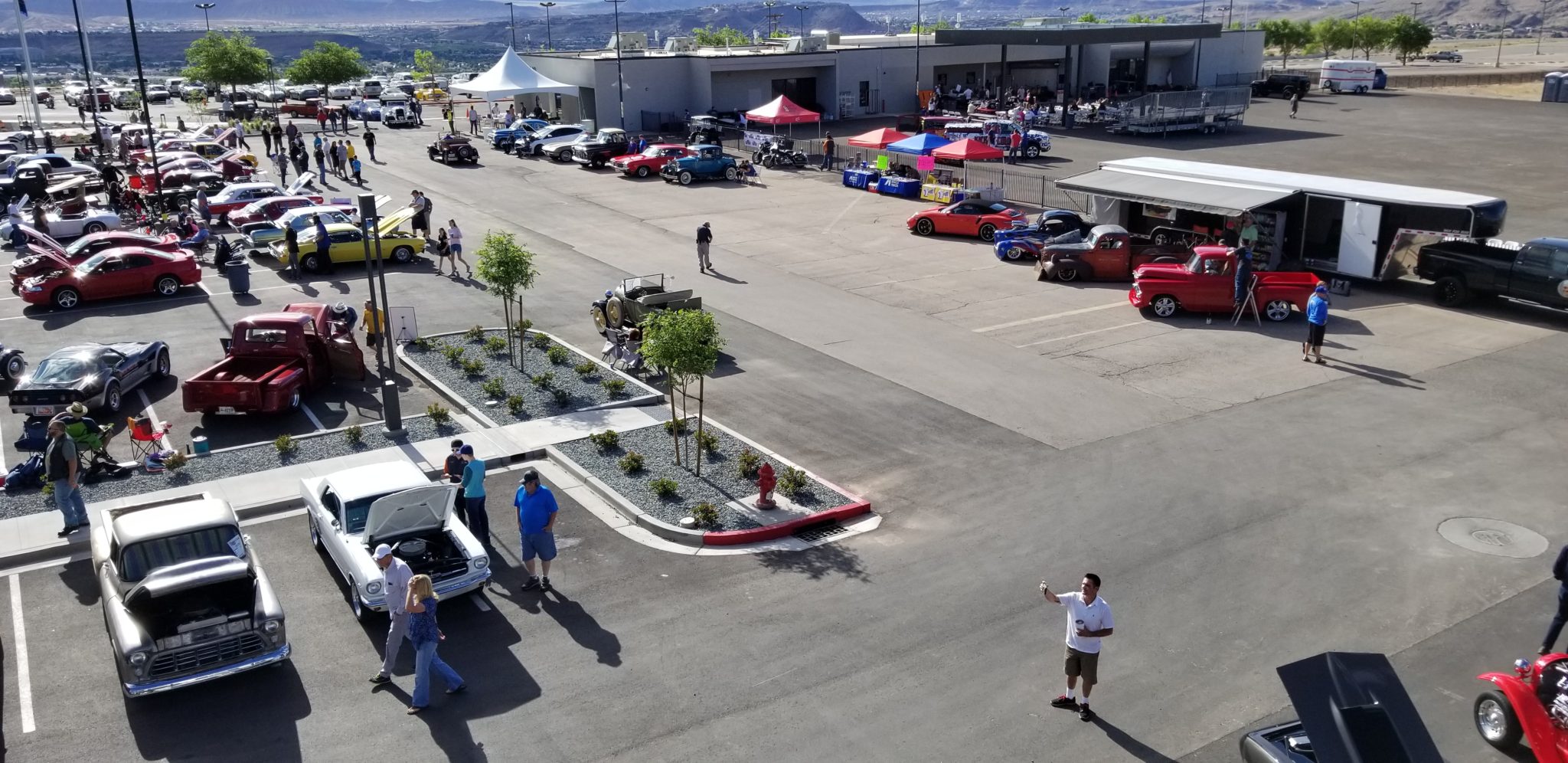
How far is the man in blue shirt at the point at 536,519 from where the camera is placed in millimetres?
13438

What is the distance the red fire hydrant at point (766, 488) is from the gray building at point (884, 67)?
48.0m

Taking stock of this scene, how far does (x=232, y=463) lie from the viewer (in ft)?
58.1

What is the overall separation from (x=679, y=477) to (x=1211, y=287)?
14097 mm

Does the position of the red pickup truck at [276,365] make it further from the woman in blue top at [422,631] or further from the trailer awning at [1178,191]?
the trailer awning at [1178,191]

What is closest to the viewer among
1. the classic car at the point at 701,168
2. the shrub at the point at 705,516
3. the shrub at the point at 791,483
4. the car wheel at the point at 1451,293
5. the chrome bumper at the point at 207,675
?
the chrome bumper at the point at 207,675

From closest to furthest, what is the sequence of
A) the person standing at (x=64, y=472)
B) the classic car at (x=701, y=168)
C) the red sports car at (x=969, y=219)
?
1. the person standing at (x=64, y=472)
2. the red sports car at (x=969, y=219)
3. the classic car at (x=701, y=168)

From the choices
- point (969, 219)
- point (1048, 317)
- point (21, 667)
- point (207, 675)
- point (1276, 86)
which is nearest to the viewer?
point (207, 675)

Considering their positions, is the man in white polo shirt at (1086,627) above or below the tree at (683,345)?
below

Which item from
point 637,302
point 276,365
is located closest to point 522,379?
point 637,302

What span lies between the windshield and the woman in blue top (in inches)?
97.3

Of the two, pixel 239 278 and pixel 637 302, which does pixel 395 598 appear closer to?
pixel 637 302

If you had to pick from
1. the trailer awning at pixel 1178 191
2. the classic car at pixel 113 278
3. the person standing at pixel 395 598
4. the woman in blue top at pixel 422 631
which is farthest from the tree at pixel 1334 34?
the woman in blue top at pixel 422 631

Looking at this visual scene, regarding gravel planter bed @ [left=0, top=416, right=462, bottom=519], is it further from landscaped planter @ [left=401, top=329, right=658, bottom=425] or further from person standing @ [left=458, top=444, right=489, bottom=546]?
person standing @ [left=458, top=444, right=489, bottom=546]

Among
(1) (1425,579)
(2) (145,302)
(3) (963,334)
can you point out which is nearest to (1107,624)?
(1) (1425,579)
